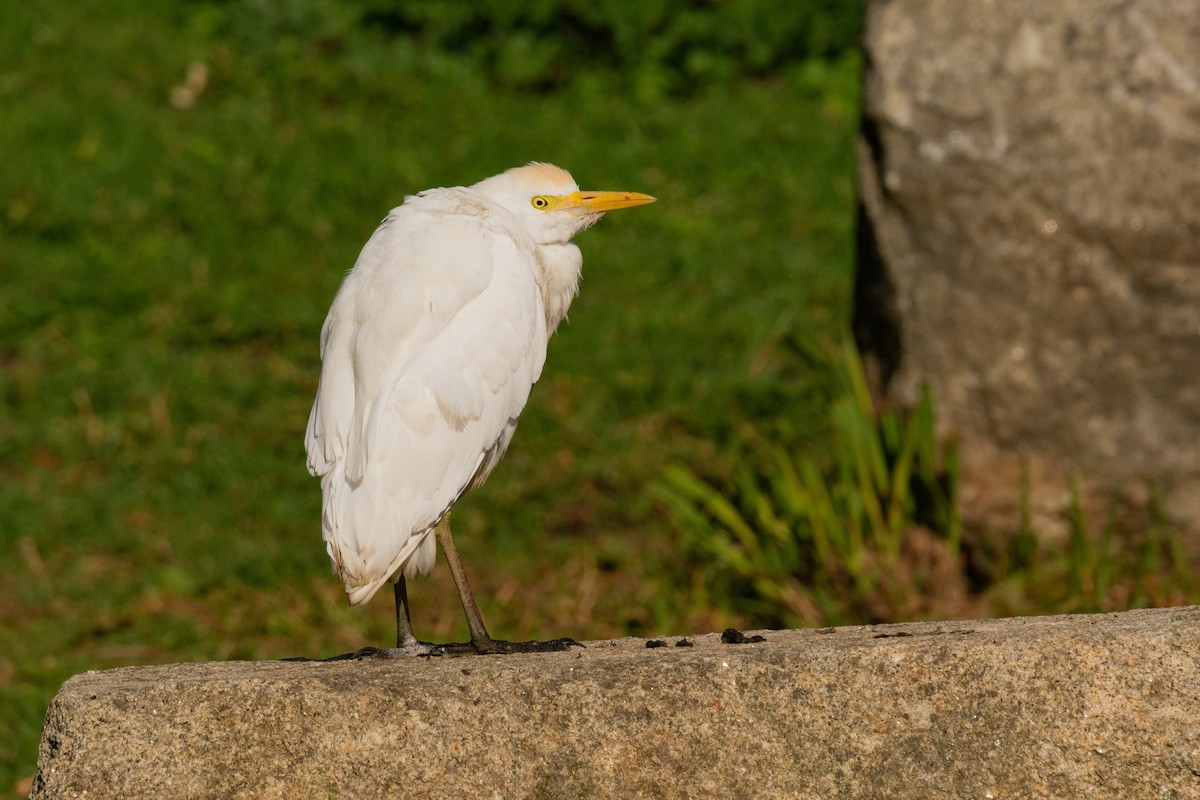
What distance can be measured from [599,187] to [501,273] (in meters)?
4.33

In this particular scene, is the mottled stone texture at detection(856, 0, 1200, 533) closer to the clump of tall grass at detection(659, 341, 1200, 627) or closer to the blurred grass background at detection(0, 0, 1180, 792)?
the clump of tall grass at detection(659, 341, 1200, 627)

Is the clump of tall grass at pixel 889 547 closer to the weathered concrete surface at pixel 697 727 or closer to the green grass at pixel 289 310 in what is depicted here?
the green grass at pixel 289 310

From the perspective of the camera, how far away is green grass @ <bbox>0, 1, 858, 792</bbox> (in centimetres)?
567

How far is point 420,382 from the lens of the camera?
11.0 feet

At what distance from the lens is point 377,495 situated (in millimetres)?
3225

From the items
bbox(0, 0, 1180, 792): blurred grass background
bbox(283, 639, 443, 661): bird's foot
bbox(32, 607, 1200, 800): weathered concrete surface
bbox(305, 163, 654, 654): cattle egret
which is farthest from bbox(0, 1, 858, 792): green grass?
bbox(32, 607, 1200, 800): weathered concrete surface

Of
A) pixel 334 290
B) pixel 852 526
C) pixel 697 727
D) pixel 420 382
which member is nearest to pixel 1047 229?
Result: pixel 852 526

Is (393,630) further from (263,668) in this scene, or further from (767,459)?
(263,668)

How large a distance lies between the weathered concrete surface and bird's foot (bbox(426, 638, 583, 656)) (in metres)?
0.51

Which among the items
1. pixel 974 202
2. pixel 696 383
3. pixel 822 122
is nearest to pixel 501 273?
pixel 974 202

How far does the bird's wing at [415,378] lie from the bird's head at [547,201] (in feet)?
0.48

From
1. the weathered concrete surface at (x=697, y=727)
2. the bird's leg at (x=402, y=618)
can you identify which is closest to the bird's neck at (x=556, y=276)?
the bird's leg at (x=402, y=618)

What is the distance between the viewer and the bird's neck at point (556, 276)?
3.71 meters

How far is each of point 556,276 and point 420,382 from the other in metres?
0.55
